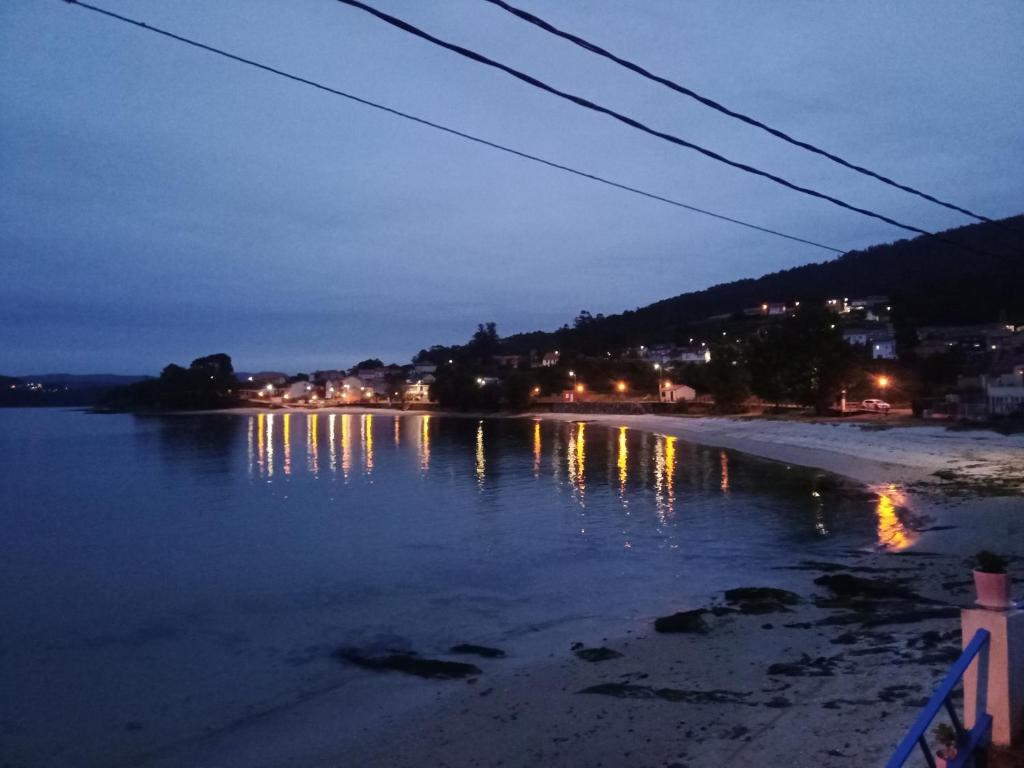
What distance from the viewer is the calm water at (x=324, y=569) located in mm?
12883

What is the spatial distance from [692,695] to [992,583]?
16.6 feet

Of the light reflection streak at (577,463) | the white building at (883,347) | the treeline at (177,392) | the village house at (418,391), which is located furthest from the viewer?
the treeline at (177,392)

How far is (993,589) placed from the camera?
5.14 metres

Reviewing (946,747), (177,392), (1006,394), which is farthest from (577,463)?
(177,392)

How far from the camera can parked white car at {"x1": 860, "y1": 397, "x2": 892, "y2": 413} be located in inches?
2349

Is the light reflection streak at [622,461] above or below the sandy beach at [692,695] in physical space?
below

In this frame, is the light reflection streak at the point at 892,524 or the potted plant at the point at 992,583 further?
the light reflection streak at the point at 892,524

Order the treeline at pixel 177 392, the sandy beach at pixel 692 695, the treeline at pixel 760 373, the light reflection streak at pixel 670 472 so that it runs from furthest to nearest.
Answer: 1. the treeline at pixel 177 392
2. the treeline at pixel 760 373
3. the light reflection streak at pixel 670 472
4. the sandy beach at pixel 692 695

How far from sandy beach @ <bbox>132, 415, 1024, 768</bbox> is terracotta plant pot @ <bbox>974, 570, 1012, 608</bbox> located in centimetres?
204

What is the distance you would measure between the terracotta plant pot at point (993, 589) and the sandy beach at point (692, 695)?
204 centimetres

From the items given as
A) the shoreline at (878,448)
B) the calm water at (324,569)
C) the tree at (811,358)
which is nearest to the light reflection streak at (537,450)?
the calm water at (324,569)

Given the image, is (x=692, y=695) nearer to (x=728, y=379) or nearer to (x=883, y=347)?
(x=728, y=379)

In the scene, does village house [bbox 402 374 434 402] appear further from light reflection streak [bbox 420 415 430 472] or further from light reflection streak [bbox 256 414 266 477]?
light reflection streak [bbox 420 415 430 472]

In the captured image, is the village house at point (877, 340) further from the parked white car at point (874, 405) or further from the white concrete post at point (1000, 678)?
the white concrete post at point (1000, 678)
